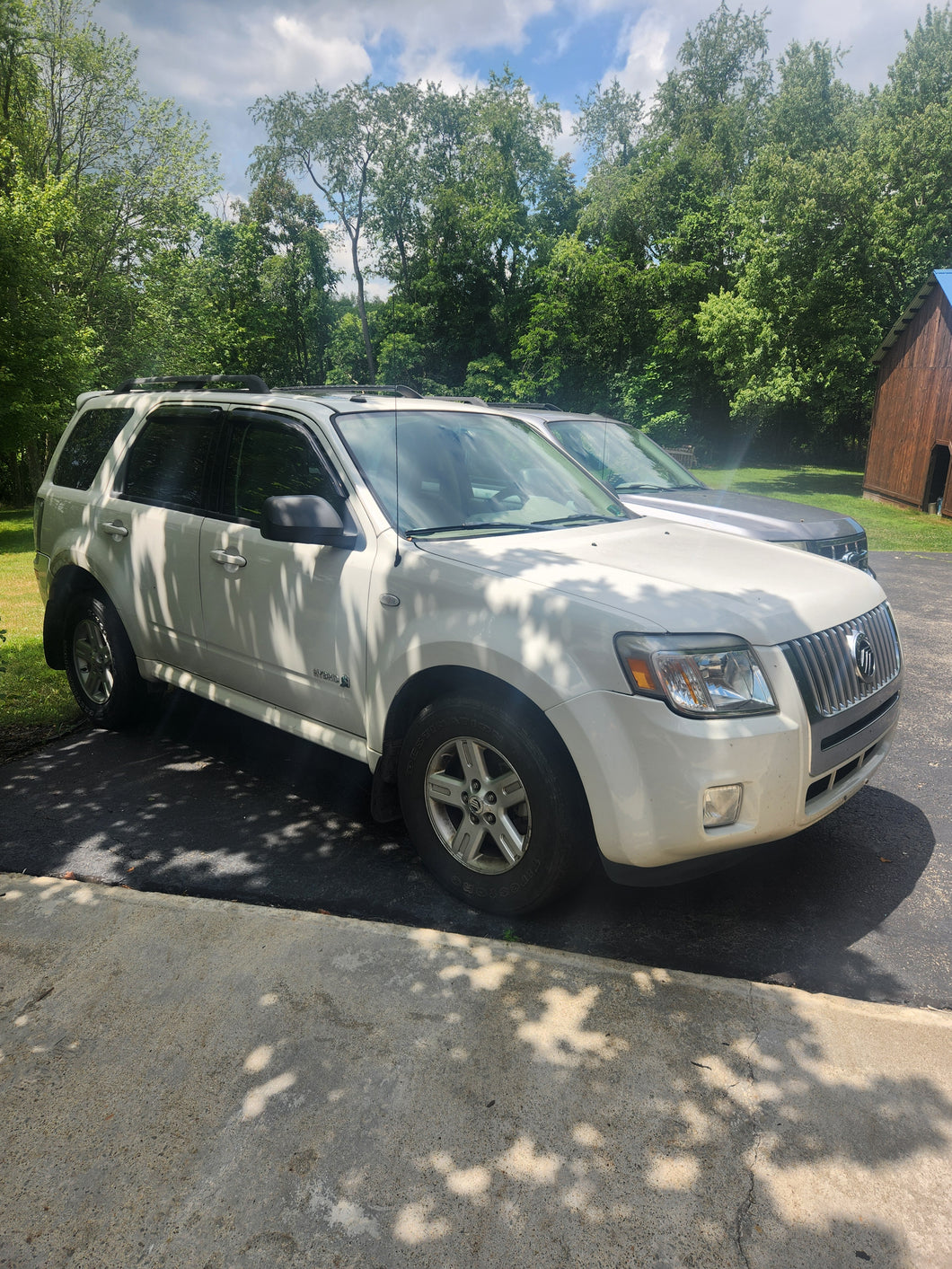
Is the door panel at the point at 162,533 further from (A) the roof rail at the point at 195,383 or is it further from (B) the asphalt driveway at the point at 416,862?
(B) the asphalt driveway at the point at 416,862

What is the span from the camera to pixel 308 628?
4.20 meters

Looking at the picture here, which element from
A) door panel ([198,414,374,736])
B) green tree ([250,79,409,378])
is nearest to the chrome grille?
door panel ([198,414,374,736])

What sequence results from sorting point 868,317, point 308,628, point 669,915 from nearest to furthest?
1. point 669,915
2. point 308,628
3. point 868,317

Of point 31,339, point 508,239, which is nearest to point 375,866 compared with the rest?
point 31,339

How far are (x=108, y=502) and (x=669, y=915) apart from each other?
13.4 ft

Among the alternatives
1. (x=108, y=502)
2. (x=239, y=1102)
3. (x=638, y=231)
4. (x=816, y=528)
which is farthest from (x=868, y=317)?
(x=239, y=1102)

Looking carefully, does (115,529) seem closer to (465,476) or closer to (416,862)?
(465,476)

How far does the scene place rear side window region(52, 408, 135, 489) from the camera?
18.8ft

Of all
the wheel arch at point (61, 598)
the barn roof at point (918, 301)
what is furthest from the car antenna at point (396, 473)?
the barn roof at point (918, 301)

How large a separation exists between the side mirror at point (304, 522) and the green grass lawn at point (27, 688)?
304cm

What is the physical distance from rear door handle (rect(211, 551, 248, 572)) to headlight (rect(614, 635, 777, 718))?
2.22 m

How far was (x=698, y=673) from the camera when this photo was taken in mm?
3092

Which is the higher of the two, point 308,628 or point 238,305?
point 238,305

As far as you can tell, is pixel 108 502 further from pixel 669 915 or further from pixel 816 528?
pixel 816 528
